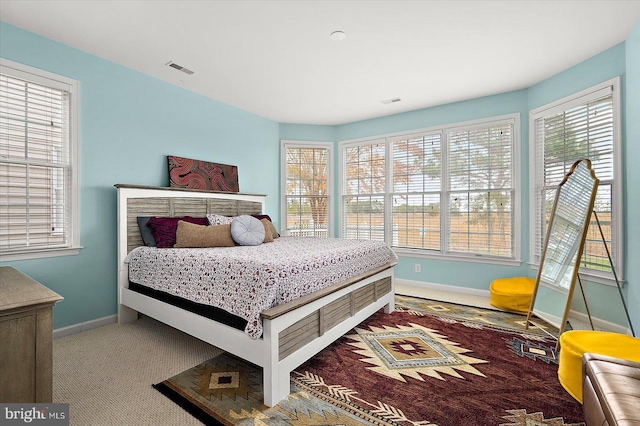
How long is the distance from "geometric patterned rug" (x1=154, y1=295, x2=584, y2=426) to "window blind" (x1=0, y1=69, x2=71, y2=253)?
185 centimetres

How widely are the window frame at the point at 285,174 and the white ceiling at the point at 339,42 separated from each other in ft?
4.52

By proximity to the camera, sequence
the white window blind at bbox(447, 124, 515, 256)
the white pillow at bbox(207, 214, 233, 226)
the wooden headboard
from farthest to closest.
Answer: the white window blind at bbox(447, 124, 515, 256), the white pillow at bbox(207, 214, 233, 226), the wooden headboard

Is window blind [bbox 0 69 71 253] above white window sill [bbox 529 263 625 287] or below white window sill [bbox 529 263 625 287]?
above

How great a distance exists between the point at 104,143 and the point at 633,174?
483cm

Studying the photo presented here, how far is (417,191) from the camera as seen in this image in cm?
447

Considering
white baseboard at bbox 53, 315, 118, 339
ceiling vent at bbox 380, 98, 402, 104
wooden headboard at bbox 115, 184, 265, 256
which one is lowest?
white baseboard at bbox 53, 315, 118, 339

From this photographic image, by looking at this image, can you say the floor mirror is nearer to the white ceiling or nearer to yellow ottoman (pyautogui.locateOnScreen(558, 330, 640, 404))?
yellow ottoman (pyautogui.locateOnScreen(558, 330, 640, 404))

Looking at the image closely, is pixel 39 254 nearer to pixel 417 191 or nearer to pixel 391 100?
pixel 391 100

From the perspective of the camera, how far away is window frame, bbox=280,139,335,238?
500cm

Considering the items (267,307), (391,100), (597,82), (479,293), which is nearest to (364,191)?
(391,100)

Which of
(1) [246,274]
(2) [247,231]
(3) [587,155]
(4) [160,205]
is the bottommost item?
(1) [246,274]

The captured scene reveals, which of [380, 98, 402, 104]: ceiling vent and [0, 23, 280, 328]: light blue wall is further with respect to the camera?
[380, 98, 402, 104]: ceiling vent

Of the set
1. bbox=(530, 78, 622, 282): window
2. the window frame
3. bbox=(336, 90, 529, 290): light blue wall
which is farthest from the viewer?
the window frame

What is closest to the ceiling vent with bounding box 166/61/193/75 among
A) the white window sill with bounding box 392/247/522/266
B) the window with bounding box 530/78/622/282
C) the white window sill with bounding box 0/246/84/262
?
the white window sill with bounding box 0/246/84/262
